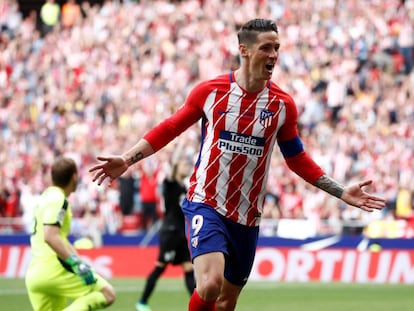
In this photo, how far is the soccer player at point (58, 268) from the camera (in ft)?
33.4

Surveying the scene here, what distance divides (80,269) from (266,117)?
7.44ft

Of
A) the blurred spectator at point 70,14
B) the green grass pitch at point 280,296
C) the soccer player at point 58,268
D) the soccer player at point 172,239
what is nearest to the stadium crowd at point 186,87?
the blurred spectator at point 70,14

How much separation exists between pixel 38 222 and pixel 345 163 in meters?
15.1

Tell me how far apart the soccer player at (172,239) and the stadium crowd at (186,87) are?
23.3 ft

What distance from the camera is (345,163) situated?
24781mm

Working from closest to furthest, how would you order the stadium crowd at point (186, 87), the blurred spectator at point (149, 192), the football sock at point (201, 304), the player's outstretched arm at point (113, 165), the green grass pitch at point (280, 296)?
the player's outstretched arm at point (113, 165)
the football sock at point (201, 304)
the green grass pitch at point (280, 296)
the blurred spectator at point (149, 192)
the stadium crowd at point (186, 87)

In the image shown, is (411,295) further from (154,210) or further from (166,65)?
(166,65)

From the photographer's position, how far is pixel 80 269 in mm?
10227

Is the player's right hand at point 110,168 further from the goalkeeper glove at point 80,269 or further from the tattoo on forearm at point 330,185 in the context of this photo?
the tattoo on forearm at point 330,185

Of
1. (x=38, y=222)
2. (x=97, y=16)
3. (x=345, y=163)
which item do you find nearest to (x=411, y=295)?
(x=345, y=163)

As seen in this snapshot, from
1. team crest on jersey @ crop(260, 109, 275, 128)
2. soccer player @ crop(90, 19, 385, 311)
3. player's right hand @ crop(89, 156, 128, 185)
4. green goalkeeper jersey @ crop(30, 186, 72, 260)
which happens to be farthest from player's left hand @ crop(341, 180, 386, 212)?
green goalkeeper jersey @ crop(30, 186, 72, 260)

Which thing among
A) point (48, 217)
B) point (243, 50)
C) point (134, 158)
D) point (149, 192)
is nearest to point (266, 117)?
point (243, 50)

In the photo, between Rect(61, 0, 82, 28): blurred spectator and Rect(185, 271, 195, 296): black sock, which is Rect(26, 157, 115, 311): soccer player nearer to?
Rect(185, 271, 195, 296): black sock

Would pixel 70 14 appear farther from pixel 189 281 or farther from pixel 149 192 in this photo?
pixel 189 281
